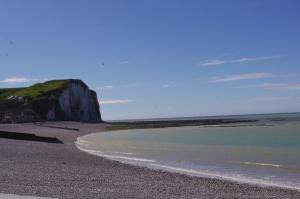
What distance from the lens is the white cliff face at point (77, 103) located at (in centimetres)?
9700

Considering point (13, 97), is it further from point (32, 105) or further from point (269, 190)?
point (269, 190)

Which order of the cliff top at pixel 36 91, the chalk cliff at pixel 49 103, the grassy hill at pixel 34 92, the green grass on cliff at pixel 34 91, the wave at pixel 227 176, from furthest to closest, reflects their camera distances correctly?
1. the green grass on cliff at pixel 34 91
2. the cliff top at pixel 36 91
3. the grassy hill at pixel 34 92
4. the chalk cliff at pixel 49 103
5. the wave at pixel 227 176

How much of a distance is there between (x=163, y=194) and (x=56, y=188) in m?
3.05

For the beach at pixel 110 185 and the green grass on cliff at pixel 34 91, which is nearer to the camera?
the beach at pixel 110 185

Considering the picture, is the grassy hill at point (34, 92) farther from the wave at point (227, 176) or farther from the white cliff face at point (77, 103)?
the wave at point (227, 176)

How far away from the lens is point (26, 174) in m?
16.2

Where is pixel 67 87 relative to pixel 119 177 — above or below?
above

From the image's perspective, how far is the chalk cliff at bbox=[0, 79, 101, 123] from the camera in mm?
89938

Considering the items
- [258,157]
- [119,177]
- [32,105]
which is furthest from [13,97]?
[119,177]

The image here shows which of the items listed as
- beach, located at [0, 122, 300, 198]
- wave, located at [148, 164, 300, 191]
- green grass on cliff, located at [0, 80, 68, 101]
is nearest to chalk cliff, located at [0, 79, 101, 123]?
green grass on cliff, located at [0, 80, 68, 101]

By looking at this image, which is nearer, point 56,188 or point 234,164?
point 56,188

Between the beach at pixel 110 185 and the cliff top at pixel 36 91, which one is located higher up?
the cliff top at pixel 36 91

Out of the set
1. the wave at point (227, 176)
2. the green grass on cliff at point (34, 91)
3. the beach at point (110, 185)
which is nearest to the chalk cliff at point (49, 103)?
the green grass on cliff at point (34, 91)

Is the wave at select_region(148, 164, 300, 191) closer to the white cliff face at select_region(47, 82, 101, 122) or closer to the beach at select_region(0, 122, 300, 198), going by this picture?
the beach at select_region(0, 122, 300, 198)
